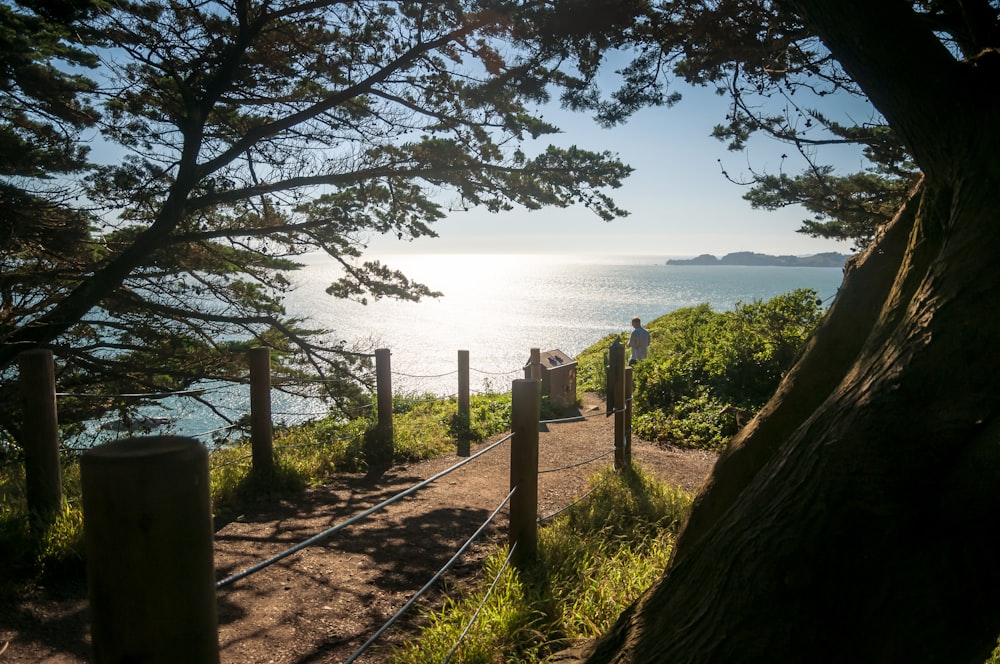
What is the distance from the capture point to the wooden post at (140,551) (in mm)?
1085

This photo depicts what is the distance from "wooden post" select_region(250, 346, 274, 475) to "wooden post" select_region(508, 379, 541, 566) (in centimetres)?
335

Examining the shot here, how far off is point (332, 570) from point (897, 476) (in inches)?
153

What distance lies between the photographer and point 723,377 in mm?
11055

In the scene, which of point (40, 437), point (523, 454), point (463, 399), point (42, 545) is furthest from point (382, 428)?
point (523, 454)

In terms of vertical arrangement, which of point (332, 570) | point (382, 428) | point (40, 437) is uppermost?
point (40, 437)

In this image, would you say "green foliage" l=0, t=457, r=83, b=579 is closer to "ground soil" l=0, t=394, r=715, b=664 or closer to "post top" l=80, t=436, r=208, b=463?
"ground soil" l=0, t=394, r=715, b=664

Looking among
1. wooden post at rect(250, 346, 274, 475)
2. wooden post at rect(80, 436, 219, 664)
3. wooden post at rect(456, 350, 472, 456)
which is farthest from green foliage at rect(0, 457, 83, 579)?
wooden post at rect(456, 350, 472, 456)

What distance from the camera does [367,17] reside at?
8.05m

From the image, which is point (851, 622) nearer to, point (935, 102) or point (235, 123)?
point (935, 102)

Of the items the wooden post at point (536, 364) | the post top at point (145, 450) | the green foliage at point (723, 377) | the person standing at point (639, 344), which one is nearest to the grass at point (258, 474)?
the wooden post at point (536, 364)

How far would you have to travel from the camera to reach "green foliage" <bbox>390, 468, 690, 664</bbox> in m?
3.32

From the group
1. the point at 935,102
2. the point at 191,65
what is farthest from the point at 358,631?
the point at 191,65

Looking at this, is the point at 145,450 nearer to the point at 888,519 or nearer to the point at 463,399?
the point at 888,519

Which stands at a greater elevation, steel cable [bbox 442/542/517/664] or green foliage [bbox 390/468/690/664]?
steel cable [bbox 442/542/517/664]
